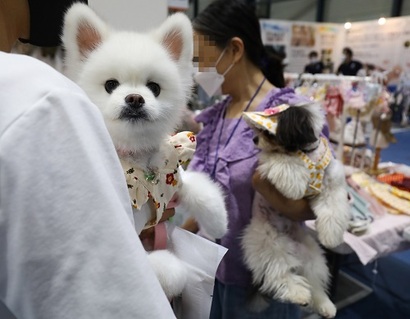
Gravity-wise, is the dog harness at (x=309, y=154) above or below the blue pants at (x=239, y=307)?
above

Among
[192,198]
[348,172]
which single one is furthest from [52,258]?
[348,172]

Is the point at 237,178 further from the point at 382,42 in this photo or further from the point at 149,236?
the point at 382,42

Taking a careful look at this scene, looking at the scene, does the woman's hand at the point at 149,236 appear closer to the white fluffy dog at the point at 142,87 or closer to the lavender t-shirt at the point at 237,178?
the white fluffy dog at the point at 142,87

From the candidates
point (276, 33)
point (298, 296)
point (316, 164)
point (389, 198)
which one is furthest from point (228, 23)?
point (276, 33)

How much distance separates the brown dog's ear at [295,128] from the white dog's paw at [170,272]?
53 cm

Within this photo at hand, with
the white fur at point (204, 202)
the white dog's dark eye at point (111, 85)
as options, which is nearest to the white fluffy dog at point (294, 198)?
the white fur at point (204, 202)

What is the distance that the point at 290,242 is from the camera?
3.86ft

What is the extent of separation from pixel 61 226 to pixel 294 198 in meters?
0.87

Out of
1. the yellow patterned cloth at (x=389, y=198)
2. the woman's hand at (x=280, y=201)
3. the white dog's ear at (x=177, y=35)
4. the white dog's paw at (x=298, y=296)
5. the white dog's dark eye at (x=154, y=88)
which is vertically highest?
the white dog's ear at (x=177, y=35)

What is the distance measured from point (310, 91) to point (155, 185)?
2.25 m

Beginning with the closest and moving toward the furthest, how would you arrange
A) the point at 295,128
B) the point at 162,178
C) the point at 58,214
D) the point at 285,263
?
the point at 58,214, the point at 162,178, the point at 295,128, the point at 285,263

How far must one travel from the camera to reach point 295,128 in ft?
3.31

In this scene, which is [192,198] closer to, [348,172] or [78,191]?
[78,191]

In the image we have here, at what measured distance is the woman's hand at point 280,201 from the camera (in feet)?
3.61
